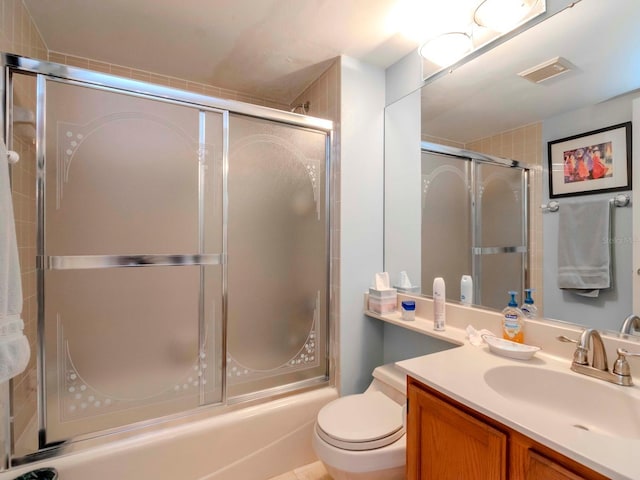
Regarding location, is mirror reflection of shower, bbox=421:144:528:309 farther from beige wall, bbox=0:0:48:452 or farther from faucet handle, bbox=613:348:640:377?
beige wall, bbox=0:0:48:452

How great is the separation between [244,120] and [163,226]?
2.40 ft

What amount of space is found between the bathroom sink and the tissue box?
78 cm

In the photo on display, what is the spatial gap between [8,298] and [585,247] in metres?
2.04

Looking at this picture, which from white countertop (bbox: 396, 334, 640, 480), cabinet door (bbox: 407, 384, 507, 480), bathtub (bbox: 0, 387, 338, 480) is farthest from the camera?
bathtub (bbox: 0, 387, 338, 480)

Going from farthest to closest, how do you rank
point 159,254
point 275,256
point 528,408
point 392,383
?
point 275,256, point 392,383, point 159,254, point 528,408

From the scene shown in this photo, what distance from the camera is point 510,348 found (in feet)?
3.79

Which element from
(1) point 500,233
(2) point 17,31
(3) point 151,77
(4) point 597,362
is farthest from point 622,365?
(3) point 151,77

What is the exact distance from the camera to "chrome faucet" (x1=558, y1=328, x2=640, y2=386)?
917 mm

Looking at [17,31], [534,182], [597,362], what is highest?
[17,31]

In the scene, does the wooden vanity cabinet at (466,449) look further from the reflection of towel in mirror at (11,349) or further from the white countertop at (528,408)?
the reflection of towel in mirror at (11,349)

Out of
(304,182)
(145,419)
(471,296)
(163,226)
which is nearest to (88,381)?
(145,419)

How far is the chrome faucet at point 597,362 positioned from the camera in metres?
0.92

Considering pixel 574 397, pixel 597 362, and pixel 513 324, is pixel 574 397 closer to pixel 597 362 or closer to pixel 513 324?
pixel 597 362

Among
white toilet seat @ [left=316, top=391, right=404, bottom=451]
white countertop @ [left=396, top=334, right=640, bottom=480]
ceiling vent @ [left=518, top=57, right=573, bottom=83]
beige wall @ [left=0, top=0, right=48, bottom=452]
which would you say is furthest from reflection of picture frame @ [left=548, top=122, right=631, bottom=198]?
beige wall @ [left=0, top=0, right=48, bottom=452]
